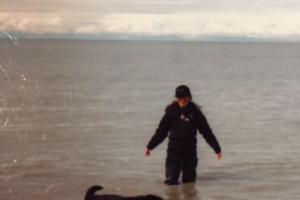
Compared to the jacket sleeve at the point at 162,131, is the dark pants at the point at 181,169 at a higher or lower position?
lower

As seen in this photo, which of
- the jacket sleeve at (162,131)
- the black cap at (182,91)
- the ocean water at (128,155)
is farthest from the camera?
the ocean water at (128,155)

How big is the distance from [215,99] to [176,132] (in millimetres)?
22143

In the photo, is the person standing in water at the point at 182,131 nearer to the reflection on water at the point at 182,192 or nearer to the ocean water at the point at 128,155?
the reflection on water at the point at 182,192

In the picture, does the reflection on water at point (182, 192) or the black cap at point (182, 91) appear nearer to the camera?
the black cap at point (182, 91)

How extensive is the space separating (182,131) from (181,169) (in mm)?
743

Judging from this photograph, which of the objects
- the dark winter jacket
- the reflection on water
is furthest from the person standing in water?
the reflection on water

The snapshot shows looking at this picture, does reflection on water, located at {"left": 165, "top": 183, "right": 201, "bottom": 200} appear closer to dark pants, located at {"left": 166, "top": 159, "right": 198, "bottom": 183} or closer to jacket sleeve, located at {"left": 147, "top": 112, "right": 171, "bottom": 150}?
dark pants, located at {"left": 166, "top": 159, "right": 198, "bottom": 183}

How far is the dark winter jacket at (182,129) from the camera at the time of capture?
1023 centimetres

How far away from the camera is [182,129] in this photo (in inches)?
405

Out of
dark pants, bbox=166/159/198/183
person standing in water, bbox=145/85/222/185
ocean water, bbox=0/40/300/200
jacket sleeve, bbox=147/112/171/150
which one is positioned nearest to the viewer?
person standing in water, bbox=145/85/222/185

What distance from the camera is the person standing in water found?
33.5 ft

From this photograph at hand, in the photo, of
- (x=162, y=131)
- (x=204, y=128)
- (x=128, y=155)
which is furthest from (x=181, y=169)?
(x=128, y=155)

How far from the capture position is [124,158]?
14.1m

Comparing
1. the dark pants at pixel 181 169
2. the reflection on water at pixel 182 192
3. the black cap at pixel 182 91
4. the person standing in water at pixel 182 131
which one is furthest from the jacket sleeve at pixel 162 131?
the reflection on water at pixel 182 192
